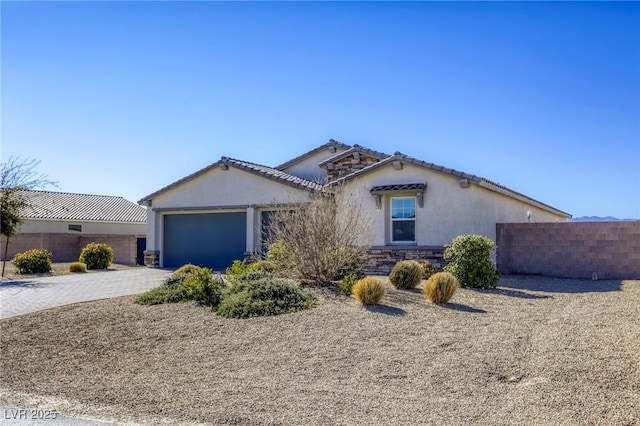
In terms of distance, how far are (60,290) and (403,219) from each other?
1145cm

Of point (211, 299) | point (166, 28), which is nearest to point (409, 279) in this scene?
point (211, 299)

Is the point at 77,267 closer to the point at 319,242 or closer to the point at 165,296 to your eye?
the point at 165,296

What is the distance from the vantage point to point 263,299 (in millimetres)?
10641

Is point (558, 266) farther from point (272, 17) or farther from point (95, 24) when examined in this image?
point (95, 24)

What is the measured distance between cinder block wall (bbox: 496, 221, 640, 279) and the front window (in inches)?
116

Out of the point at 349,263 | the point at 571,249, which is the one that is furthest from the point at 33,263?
the point at 571,249

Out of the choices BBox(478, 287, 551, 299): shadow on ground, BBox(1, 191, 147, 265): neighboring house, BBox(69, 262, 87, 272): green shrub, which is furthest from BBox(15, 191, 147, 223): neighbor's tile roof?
BBox(478, 287, 551, 299): shadow on ground

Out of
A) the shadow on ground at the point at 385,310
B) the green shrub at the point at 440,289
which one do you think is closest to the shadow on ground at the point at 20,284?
the shadow on ground at the point at 385,310

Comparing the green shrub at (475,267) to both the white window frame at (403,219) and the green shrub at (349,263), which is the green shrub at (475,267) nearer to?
the green shrub at (349,263)

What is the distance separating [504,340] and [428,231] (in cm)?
1101

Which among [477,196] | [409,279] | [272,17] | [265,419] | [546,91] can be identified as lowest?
[265,419]

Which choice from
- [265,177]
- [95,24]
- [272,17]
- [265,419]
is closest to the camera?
[265,419]

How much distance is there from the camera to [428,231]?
746 inches

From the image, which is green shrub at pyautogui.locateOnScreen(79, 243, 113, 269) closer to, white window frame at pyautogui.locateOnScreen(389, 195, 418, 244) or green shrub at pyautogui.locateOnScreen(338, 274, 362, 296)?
white window frame at pyautogui.locateOnScreen(389, 195, 418, 244)
